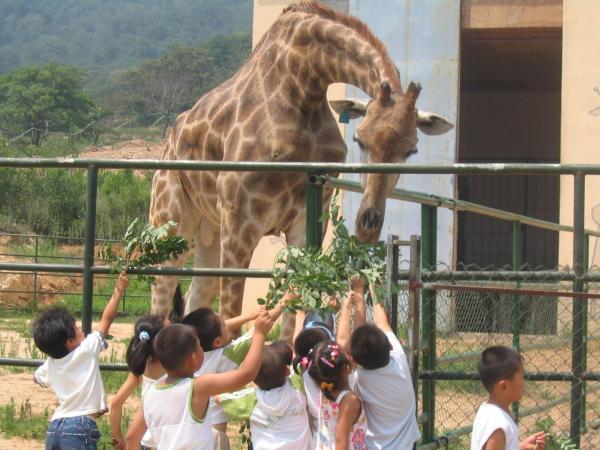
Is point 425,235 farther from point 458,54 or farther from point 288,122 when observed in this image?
point 458,54

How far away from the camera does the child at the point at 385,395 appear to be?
454cm

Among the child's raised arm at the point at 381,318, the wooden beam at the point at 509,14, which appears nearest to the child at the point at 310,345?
the child's raised arm at the point at 381,318

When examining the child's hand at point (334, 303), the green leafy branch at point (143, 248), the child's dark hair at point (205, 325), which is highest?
the green leafy branch at point (143, 248)

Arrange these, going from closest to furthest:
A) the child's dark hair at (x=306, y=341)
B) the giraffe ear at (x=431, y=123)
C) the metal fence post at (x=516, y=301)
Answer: the child's dark hair at (x=306, y=341)
the metal fence post at (x=516, y=301)
the giraffe ear at (x=431, y=123)

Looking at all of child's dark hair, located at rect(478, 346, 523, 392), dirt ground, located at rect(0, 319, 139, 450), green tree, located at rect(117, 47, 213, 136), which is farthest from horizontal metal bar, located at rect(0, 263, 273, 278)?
green tree, located at rect(117, 47, 213, 136)

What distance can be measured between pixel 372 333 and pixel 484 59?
43.5 feet

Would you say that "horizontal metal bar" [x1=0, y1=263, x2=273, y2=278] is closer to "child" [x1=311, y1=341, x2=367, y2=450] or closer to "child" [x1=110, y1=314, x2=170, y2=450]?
"child" [x1=110, y1=314, x2=170, y2=450]

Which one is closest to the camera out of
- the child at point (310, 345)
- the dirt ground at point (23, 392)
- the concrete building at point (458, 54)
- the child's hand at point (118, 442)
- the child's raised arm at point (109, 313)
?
the child at point (310, 345)

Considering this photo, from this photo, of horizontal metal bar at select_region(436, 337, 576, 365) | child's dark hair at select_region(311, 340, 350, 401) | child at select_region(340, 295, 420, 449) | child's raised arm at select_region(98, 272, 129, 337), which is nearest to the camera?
child's dark hair at select_region(311, 340, 350, 401)

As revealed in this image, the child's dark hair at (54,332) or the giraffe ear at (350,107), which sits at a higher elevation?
the giraffe ear at (350,107)

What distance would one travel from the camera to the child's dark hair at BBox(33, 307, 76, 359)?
4.96 metres

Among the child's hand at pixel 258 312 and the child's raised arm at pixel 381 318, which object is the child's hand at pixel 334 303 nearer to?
the child's raised arm at pixel 381 318

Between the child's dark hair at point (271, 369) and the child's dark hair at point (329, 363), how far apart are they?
0.24 metres

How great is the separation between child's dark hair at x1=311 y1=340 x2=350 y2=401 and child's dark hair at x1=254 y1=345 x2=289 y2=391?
0.24 metres
